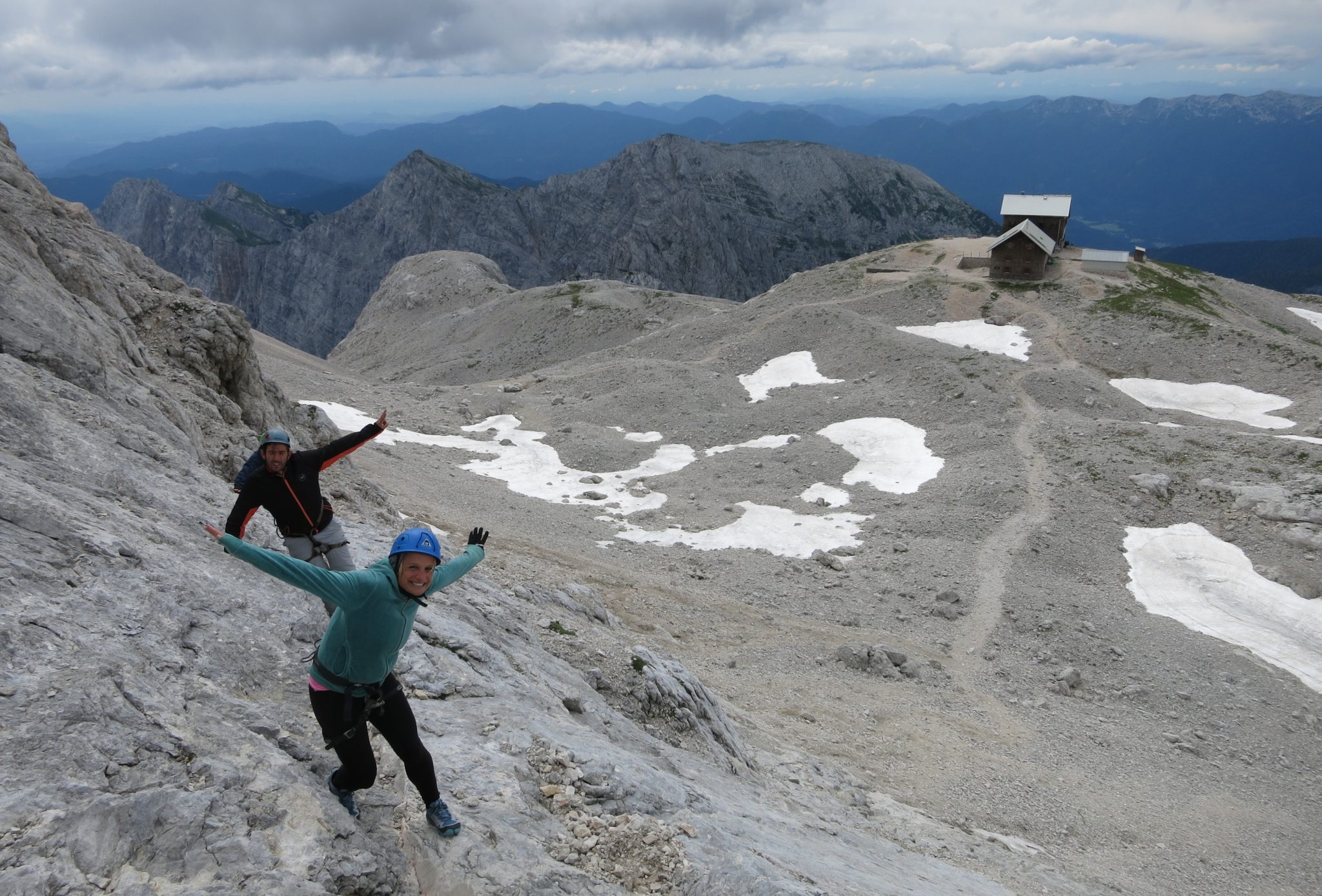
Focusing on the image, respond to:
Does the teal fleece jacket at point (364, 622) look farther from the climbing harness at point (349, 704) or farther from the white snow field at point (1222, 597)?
the white snow field at point (1222, 597)

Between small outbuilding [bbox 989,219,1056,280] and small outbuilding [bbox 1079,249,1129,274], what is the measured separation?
3732 mm

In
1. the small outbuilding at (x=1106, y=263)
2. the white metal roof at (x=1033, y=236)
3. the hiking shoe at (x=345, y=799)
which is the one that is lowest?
the small outbuilding at (x=1106, y=263)

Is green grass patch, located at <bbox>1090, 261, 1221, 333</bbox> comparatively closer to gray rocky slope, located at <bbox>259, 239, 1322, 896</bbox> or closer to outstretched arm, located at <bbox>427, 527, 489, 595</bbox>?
gray rocky slope, located at <bbox>259, 239, 1322, 896</bbox>

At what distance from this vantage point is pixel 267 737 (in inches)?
286

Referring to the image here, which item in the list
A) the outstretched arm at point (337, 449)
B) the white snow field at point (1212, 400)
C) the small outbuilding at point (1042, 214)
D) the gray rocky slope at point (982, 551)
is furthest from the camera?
the small outbuilding at point (1042, 214)

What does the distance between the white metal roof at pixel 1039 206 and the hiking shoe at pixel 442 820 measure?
73863 millimetres

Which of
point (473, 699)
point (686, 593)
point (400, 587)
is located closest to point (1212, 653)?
point (686, 593)

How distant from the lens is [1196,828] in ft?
56.0

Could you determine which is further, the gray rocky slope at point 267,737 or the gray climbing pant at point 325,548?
the gray climbing pant at point 325,548

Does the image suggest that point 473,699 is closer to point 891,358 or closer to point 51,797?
point 51,797

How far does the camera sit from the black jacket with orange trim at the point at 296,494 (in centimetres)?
919

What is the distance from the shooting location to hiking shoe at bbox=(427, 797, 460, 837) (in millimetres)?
6855

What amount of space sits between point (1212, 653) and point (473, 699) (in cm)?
2409

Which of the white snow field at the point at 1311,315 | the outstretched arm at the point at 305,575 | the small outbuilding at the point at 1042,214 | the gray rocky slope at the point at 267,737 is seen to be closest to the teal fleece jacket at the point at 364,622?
the outstretched arm at the point at 305,575
